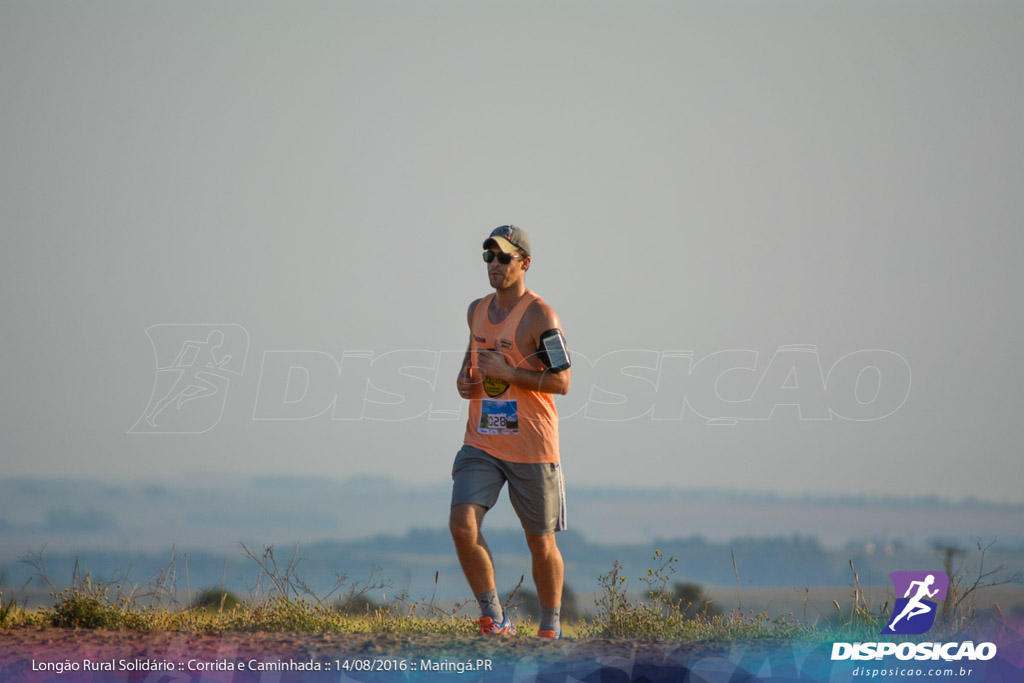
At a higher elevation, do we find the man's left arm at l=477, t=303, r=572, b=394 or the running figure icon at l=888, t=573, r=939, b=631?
the man's left arm at l=477, t=303, r=572, b=394

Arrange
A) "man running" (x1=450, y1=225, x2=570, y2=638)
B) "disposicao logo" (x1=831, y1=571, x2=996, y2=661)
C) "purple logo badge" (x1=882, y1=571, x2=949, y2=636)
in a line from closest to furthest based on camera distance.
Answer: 1. "disposicao logo" (x1=831, y1=571, x2=996, y2=661)
2. "purple logo badge" (x1=882, y1=571, x2=949, y2=636)
3. "man running" (x1=450, y1=225, x2=570, y2=638)

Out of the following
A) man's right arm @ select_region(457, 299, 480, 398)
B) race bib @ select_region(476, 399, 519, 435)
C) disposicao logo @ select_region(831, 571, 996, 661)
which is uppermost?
man's right arm @ select_region(457, 299, 480, 398)

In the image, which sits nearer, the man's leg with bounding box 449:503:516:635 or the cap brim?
the man's leg with bounding box 449:503:516:635

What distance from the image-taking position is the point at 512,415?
23.6 feet

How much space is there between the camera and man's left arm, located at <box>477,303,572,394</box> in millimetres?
7060

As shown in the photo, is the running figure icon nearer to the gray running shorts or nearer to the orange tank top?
the gray running shorts

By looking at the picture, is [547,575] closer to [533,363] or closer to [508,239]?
[533,363]

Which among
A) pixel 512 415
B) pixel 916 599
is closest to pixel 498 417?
pixel 512 415

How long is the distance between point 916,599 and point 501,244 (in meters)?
→ 3.48

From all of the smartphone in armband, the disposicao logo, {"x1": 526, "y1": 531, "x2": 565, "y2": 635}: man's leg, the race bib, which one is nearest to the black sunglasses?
the smartphone in armband

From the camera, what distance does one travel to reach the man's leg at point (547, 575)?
23.7ft

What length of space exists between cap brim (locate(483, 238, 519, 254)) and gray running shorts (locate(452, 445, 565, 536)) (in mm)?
1326

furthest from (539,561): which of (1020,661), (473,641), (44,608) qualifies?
(44,608)

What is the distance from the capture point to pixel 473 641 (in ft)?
21.0
